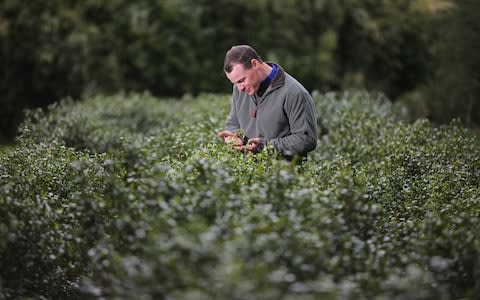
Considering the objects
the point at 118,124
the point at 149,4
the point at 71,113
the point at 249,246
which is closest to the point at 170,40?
the point at 149,4

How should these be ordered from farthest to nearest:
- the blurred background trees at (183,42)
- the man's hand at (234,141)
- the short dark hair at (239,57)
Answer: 1. the blurred background trees at (183,42)
2. the man's hand at (234,141)
3. the short dark hair at (239,57)

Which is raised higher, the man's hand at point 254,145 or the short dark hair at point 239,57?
the short dark hair at point 239,57

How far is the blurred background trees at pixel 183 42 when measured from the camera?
51.2 feet

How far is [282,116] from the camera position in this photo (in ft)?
19.7

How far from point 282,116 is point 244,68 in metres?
0.58

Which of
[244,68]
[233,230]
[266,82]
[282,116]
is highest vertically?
[244,68]

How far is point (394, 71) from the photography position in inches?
751

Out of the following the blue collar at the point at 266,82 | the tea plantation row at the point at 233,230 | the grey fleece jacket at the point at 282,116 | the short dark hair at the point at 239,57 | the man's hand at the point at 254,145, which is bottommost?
the tea plantation row at the point at 233,230

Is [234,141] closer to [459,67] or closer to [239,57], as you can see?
[239,57]

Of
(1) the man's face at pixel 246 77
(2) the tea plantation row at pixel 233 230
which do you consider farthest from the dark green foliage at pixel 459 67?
(1) the man's face at pixel 246 77

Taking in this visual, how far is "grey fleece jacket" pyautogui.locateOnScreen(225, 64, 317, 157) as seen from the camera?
19.0 feet

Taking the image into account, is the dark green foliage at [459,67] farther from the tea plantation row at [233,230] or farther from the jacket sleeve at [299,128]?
the jacket sleeve at [299,128]


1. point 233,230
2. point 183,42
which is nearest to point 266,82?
point 233,230

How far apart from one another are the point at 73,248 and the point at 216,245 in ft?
5.13
